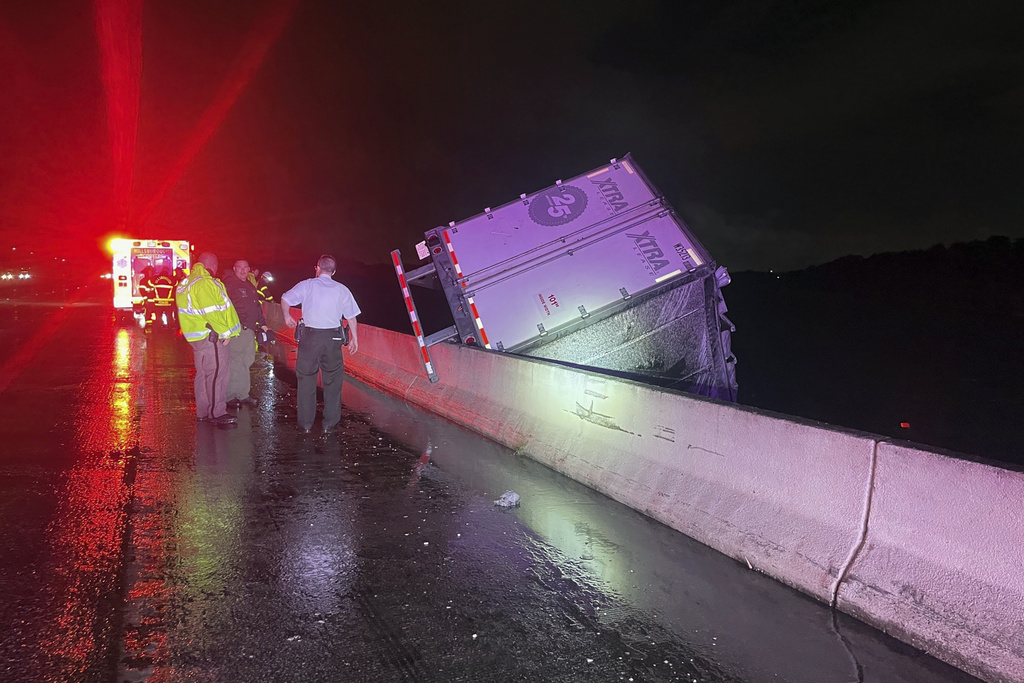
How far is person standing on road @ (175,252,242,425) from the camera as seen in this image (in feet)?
28.3

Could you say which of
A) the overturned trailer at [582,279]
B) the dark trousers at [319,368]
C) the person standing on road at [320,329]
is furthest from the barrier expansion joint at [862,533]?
the overturned trailer at [582,279]

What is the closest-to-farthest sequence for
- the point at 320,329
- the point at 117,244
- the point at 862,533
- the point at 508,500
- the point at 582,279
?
1. the point at 862,533
2. the point at 508,500
3. the point at 320,329
4. the point at 582,279
5. the point at 117,244

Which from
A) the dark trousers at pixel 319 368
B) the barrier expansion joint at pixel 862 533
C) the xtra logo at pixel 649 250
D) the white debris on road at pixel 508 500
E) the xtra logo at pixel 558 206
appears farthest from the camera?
the xtra logo at pixel 558 206

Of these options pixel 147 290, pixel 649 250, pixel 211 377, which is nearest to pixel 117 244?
pixel 147 290

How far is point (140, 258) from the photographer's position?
25.8 m

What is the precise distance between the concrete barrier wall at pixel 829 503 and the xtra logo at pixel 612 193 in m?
4.32

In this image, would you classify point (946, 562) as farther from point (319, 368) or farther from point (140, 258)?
point (140, 258)

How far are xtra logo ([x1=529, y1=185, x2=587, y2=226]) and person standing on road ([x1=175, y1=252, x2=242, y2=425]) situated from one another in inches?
166

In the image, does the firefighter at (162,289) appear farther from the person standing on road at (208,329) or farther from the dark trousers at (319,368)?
the dark trousers at (319,368)

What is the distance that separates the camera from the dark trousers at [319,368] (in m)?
8.29

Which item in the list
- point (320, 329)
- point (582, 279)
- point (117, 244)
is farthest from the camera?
point (117, 244)

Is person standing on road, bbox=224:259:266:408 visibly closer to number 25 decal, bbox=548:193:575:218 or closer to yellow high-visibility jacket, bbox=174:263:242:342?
yellow high-visibility jacket, bbox=174:263:242:342

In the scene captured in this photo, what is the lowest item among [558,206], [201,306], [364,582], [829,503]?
[364,582]

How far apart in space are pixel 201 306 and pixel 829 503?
7.05 metres
